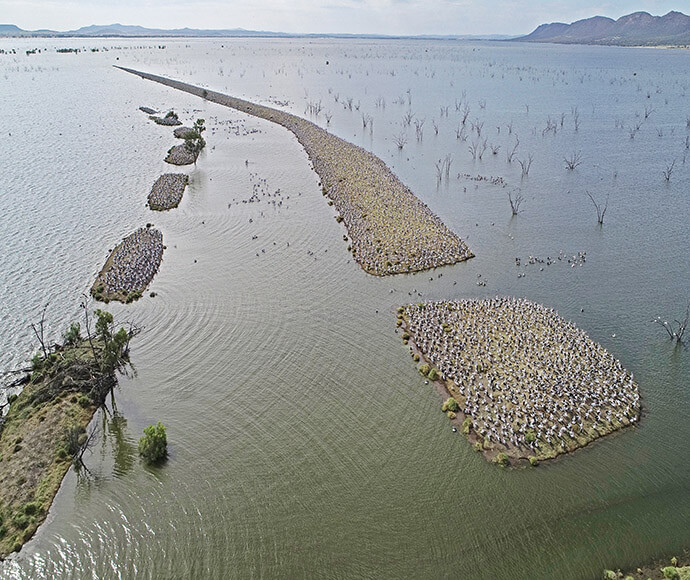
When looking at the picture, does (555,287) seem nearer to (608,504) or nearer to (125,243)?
(608,504)

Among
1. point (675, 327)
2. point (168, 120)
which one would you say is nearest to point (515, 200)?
point (675, 327)

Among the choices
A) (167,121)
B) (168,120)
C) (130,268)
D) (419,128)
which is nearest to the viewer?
(130,268)

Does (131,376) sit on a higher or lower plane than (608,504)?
higher

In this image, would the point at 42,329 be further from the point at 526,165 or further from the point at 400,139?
the point at 400,139

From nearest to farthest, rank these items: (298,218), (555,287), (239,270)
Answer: (555,287) → (239,270) → (298,218)

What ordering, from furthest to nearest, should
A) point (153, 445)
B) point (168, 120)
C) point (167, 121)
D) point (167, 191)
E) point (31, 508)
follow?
1. point (168, 120)
2. point (167, 121)
3. point (167, 191)
4. point (153, 445)
5. point (31, 508)

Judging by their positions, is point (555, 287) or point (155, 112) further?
point (155, 112)

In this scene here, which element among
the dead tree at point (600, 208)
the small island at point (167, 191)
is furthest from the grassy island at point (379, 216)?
the small island at point (167, 191)

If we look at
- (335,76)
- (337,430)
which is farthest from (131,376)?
(335,76)
